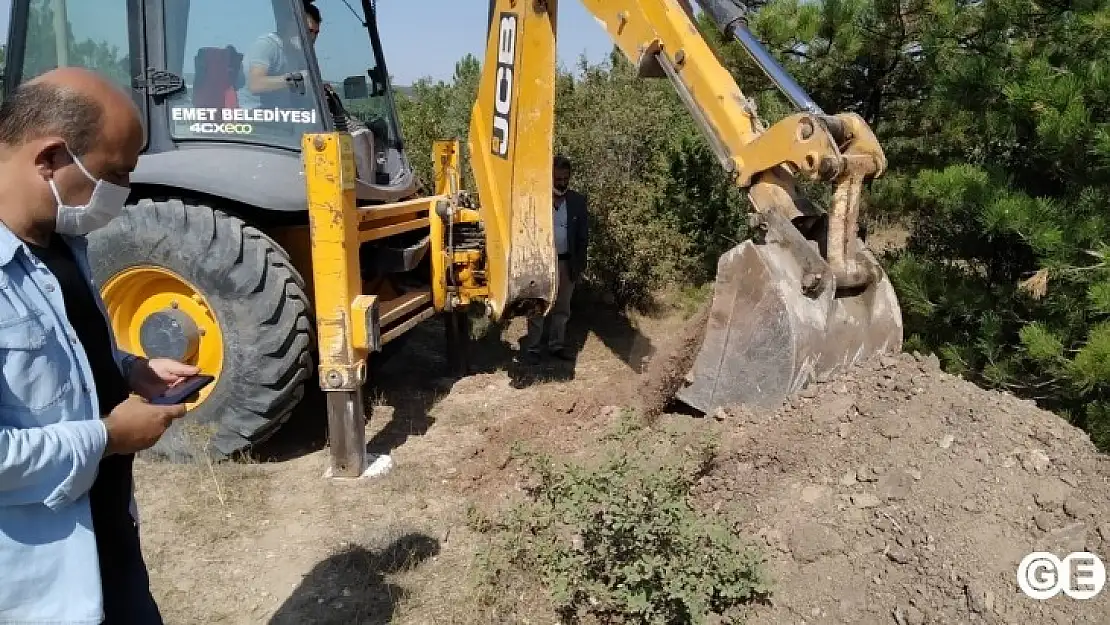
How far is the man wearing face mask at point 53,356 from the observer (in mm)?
1494

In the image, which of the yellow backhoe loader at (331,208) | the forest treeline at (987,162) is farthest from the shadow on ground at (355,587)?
the forest treeline at (987,162)

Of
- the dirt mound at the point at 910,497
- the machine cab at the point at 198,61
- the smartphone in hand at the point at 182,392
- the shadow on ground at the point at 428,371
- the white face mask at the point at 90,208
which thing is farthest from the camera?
the shadow on ground at the point at 428,371

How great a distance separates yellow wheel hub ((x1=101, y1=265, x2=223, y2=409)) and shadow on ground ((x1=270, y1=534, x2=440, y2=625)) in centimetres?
136

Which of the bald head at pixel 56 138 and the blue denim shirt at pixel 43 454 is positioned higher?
the bald head at pixel 56 138

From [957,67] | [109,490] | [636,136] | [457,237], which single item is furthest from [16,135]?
[636,136]

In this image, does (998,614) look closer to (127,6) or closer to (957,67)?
(957,67)

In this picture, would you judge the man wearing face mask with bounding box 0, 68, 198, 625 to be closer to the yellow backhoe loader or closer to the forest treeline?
the yellow backhoe loader

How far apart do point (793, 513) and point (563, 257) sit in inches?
150

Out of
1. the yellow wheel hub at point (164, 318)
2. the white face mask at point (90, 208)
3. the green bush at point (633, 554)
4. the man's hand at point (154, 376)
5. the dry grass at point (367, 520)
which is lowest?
the dry grass at point (367, 520)

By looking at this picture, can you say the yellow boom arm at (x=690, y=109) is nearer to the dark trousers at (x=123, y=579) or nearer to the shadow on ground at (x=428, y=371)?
the shadow on ground at (x=428, y=371)

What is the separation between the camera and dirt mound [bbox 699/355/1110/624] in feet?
8.51

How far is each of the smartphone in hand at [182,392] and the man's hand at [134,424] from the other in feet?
0.18

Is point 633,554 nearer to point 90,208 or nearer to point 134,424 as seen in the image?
point 134,424

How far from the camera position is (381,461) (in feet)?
14.1
